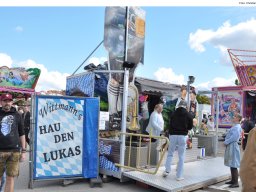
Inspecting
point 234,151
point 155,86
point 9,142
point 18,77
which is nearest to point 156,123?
point 155,86

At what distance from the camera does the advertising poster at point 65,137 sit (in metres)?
6.49

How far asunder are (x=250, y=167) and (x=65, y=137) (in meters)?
4.63

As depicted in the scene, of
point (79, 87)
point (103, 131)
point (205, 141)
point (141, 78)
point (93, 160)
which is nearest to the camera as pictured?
point (93, 160)

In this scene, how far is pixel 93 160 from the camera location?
22.9ft

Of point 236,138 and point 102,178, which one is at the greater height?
point 236,138

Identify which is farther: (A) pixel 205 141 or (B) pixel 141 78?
(A) pixel 205 141

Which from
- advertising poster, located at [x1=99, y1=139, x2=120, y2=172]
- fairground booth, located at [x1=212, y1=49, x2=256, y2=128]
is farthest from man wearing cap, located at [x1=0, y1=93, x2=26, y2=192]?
fairground booth, located at [x1=212, y1=49, x2=256, y2=128]

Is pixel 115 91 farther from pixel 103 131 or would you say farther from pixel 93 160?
pixel 93 160

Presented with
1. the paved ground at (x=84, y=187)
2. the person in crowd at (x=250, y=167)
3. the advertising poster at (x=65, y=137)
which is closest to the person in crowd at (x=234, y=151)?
the paved ground at (x=84, y=187)

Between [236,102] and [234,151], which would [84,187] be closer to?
[234,151]

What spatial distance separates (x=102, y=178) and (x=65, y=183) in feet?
2.90

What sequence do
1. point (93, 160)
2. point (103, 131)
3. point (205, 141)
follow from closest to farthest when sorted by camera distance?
1. point (93, 160)
2. point (103, 131)
3. point (205, 141)

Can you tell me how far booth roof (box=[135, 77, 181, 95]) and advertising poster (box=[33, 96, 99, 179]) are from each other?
2628 millimetres

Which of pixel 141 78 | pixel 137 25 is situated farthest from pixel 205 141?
pixel 137 25
